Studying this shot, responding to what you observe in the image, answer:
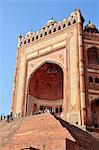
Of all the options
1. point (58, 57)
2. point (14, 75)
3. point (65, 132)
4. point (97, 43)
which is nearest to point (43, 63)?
point (58, 57)

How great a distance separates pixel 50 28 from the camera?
20.8 metres

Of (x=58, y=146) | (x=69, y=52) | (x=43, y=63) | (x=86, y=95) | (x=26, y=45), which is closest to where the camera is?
(x=58, y=146)

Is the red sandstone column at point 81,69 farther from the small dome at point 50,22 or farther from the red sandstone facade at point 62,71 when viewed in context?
the small dome at point 50,22

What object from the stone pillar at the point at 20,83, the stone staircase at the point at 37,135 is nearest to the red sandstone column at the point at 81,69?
the stone staircase at the point at 37,135

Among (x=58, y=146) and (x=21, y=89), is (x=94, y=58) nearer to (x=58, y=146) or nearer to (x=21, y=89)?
(x=21, y=89)

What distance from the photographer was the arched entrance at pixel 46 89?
788 inches

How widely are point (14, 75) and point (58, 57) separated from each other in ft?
13.9

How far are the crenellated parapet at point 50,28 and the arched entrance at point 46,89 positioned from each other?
9.18 feet

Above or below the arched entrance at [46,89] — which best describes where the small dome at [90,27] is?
above

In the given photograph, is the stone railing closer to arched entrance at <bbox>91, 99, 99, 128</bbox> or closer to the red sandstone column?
the red sandstone column

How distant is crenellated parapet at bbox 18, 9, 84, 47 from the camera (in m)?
19.3

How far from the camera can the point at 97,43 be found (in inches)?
737

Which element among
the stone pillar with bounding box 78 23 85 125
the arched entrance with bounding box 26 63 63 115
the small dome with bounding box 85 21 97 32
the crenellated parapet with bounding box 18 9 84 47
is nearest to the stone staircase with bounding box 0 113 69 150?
the stone pillar with bounding box 78 23 85 125

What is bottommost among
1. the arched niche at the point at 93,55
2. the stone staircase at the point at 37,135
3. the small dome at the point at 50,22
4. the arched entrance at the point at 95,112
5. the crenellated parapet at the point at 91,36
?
the stone staircase at the point at 37,135
